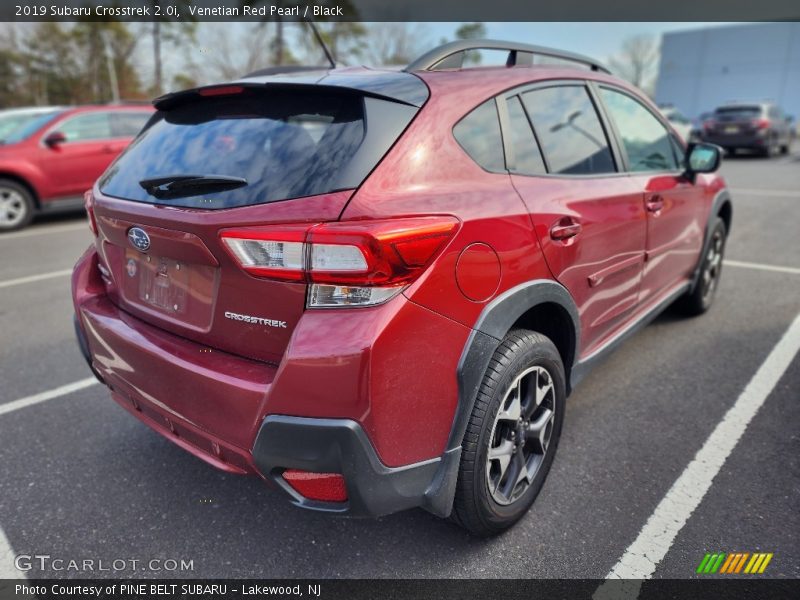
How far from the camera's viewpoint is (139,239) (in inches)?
79.6

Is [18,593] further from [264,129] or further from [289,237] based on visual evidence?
[264,129]

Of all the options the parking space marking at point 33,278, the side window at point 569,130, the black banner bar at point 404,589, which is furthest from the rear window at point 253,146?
the parking space marking at point 33,278

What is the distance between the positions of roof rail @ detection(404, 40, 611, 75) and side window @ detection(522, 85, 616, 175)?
19 centimetres

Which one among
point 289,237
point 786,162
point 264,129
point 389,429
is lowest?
point 786,162

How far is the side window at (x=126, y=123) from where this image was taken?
A: 8.98 metres

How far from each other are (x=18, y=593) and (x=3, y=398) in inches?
66.4

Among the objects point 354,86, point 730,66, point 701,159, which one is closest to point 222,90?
point 354,86

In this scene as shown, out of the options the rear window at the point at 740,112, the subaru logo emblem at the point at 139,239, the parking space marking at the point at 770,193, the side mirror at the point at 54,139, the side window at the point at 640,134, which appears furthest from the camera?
the rear window at the point at 740,112

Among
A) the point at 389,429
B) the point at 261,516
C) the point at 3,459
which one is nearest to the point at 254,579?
the point at 261,516

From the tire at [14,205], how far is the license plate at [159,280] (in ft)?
24.7

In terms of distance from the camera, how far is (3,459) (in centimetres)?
269

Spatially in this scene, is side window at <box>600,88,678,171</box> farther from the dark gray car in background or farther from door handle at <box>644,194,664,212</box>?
the dark gray car in background

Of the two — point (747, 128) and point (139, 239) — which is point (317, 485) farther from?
point (747, 128)

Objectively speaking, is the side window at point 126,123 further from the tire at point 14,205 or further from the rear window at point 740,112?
the rear window at point 740,112
